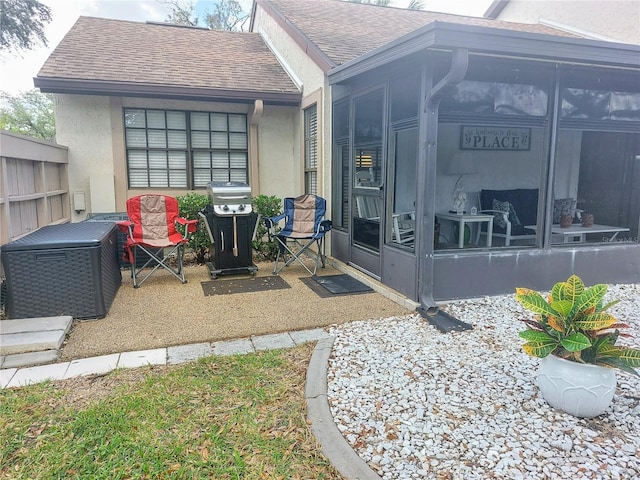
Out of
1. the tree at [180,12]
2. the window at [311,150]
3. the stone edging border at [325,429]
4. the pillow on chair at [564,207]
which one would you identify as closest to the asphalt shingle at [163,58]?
the window at [311,150]

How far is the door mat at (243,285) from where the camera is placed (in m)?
4.72

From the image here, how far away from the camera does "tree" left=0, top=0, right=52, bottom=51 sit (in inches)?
501

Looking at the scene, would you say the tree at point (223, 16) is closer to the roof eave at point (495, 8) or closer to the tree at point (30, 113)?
the tree at point (30, 113)

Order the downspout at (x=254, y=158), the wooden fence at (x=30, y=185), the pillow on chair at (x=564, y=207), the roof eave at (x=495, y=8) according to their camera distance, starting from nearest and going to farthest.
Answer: the wooden fence at (x=30, y=185), the pillow on chair at (x=564, y=207), the downspout at (x=254, y=158), the roof eave at (x=495, y=8)

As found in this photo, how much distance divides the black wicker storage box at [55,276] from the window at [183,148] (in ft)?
10.2

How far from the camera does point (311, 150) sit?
21.8ft

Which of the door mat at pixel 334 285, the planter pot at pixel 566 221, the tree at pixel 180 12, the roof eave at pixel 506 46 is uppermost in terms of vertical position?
the tree at pixel 180 12

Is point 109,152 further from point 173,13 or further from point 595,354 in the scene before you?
point 173,13

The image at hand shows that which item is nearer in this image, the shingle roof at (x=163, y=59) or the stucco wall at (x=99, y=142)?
the shingle roof at (x=163, y=59)

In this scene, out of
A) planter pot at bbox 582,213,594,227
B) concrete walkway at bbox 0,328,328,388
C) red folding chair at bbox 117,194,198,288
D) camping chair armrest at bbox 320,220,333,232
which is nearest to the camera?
concrete walkway at bbox 0,328,328,388

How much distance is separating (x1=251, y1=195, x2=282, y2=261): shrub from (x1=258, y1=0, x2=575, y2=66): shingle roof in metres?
2.00

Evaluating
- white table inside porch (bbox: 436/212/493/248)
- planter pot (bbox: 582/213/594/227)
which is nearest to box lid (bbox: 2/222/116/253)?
white table inside porch (bbox: 436/212/493/248)

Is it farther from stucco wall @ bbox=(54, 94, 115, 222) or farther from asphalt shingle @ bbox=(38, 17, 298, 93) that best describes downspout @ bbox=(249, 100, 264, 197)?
stucco wall @ bbox=(54, 94, 115, 222)

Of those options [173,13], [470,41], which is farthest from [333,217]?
[173,13]
